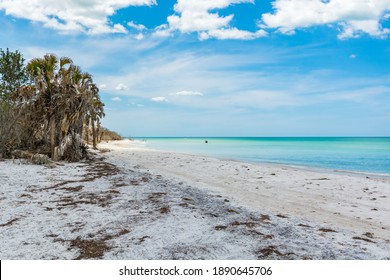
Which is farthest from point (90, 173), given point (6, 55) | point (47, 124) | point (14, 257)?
point (6, 55)

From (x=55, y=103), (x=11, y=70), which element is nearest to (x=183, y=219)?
(x=55, y=103)

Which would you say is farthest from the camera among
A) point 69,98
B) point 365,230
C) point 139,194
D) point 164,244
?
point 69,98

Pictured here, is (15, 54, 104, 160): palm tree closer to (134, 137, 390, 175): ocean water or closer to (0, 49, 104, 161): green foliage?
(0, 49, 104, 161): green foliage

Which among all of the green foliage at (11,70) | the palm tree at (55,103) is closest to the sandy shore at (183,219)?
the palm tree at (55,103)

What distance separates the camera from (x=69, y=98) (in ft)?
54.1

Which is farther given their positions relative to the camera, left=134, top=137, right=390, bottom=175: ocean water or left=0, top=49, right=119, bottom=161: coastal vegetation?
left=134, top=137, right=390, bottom=175: ocean water

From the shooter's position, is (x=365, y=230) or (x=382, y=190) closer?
(x=365, y=230)

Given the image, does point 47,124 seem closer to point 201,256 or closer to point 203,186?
point 203,186

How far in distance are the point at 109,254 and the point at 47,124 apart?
14660 millimetres

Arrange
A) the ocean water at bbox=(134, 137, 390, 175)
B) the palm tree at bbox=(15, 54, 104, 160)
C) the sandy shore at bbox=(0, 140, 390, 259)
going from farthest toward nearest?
the ocean water at bbox=(134, 137, 390, 175) < the palm tree at bbox=(15, 54, 104, 160) < the sandy shore at bbox=(0, 140, 390, 259)

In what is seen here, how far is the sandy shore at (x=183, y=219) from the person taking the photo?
4.85 meters

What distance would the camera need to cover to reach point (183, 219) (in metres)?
6.42

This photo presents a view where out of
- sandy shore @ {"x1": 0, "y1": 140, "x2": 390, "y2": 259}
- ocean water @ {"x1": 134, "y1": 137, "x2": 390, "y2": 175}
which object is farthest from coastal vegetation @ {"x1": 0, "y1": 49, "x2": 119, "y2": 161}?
ocean water @ {"x1": 134, "y1": 137, "x2": 390, "y2": 175}

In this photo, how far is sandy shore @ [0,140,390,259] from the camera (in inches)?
191
